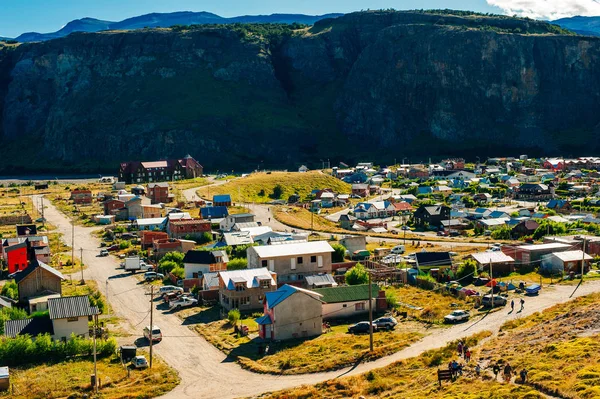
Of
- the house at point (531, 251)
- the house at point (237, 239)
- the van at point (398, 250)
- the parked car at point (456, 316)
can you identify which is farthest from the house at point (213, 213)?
the parked car at point (456, 316)

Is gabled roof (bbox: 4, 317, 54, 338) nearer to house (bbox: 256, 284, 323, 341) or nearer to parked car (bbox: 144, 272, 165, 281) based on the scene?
house (bbox: 256, 284, 323, 341)

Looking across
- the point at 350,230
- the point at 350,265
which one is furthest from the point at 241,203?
the point at 350,265

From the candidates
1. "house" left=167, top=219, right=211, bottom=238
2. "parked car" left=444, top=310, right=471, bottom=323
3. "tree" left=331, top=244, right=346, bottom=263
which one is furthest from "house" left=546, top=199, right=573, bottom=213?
"parked car" left=444, top=310, right=471, bottom=323

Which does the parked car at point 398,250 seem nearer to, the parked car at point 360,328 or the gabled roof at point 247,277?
the gabled roof at point 247,277

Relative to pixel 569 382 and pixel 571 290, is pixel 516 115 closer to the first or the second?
pixel 571 290

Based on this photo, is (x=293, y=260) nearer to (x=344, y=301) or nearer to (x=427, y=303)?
(x=344, y=301)

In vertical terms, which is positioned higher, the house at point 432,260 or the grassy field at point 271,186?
the house at point 432,260

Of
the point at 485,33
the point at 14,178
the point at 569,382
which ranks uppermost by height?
the point at 485,33
